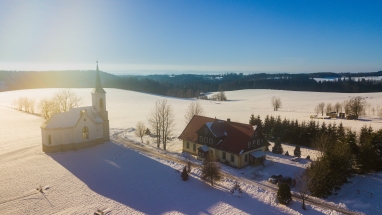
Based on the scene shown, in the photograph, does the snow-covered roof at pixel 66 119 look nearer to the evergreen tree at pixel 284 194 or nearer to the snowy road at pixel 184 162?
the snowy road at pixel 184 162

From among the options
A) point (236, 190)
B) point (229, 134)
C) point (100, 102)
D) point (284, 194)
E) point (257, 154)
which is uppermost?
point (100, 102)

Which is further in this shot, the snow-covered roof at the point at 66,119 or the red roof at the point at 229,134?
the snow-covered roof at the point at 66,119

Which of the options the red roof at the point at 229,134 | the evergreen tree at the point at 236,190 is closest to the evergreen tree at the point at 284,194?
the evergreen tree at the point at 236,190

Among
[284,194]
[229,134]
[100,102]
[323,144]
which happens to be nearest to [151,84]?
[100,102]

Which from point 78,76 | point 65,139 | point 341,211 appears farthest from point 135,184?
point 78,76

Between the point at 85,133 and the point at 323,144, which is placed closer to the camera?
the point at 323,144

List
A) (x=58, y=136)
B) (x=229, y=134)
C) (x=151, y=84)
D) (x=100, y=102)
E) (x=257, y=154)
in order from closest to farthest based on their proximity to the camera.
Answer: (x=257, y=154), (x=58, y=136), (x=229, y=134), (x=100, y=102), (x=151, y=84)

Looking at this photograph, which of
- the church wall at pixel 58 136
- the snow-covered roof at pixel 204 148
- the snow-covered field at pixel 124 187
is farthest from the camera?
the snow-covered roof at pixel 204 148

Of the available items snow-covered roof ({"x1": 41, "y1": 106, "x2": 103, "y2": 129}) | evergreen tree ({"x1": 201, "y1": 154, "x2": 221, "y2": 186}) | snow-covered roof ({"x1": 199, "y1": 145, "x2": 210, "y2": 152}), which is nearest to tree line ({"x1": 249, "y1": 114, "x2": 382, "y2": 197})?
evergreen tree ({"x1": 201, "y1": 154, "x2": 221, "y2": 186})

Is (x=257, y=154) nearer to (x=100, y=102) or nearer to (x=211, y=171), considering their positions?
(x=211, y=171)
